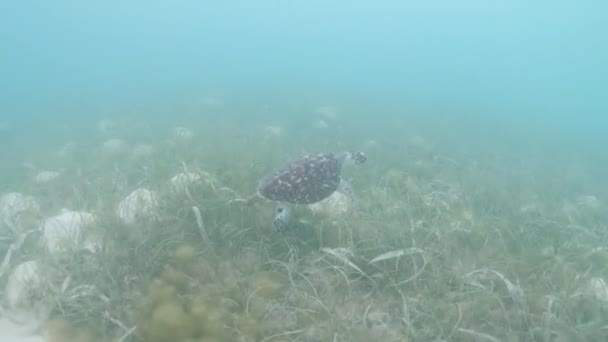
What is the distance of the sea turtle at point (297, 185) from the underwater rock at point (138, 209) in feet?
4.47

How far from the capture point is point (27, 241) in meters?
5.50

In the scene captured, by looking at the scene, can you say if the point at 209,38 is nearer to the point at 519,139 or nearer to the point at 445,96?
the point at 445,96

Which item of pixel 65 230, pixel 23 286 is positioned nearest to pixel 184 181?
pixel 65 230

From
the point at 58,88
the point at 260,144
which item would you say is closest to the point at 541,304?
the point at 260,144

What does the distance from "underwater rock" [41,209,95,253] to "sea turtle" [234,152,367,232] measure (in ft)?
7.35

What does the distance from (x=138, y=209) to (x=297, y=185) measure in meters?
2.11

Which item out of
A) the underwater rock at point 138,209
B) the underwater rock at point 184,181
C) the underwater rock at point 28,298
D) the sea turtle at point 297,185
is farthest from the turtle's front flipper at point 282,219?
the underwater rock at point 28,298

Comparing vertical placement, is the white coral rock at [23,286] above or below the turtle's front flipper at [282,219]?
below

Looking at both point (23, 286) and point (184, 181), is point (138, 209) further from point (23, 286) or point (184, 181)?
point (23, 286)

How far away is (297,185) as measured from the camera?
5371mm

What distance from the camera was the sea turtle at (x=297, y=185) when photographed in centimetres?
533

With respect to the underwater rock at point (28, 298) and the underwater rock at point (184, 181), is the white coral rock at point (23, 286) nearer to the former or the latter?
the underwater rock at point (28, 298)

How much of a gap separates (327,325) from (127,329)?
1796 mm

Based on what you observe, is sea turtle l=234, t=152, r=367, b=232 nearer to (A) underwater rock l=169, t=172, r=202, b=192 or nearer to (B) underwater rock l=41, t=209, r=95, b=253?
(A) underwater rock l=169, t=172, r=202, b=192
